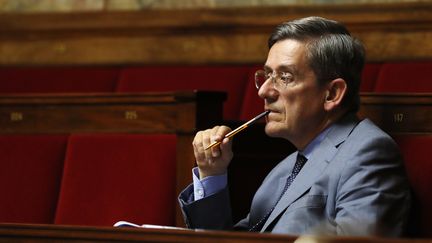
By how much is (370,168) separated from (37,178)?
0.80m

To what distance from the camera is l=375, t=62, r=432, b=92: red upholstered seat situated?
1.90 meters

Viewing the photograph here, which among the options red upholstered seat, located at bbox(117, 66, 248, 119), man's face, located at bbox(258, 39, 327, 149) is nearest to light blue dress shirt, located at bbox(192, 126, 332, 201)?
man's face, located at bbox(258, 39, 327, 149)

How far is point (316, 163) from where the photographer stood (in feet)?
4.52

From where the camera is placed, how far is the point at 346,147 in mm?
1345

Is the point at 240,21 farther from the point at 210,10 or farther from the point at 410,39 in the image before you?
the point at 410,39

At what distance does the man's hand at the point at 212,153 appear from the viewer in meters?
1.50

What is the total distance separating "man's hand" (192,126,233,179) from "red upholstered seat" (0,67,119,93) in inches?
33.2

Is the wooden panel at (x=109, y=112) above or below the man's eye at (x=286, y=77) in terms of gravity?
below

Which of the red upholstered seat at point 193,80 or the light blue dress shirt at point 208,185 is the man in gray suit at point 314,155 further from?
the red upholstered seat at point 193,80

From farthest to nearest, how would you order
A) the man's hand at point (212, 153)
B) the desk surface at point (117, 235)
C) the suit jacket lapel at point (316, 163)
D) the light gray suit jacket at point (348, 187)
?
1. the man's hand at point (212, 153)
2. the suit jacket lapel at point (316, 163)
3. the light gray suit jacket at point (348, 187)
4. the desk surface at point (117, 235)

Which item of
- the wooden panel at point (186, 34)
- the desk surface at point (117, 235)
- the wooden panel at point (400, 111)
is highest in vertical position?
the wooden panel at point (186, 34)

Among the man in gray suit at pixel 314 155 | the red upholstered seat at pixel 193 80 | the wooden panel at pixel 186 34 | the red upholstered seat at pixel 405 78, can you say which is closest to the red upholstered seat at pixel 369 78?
the red upholstered seat at pixel 405 78

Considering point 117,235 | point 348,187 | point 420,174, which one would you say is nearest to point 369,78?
point 420,174

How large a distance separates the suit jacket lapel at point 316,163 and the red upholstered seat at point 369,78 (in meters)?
0.60
